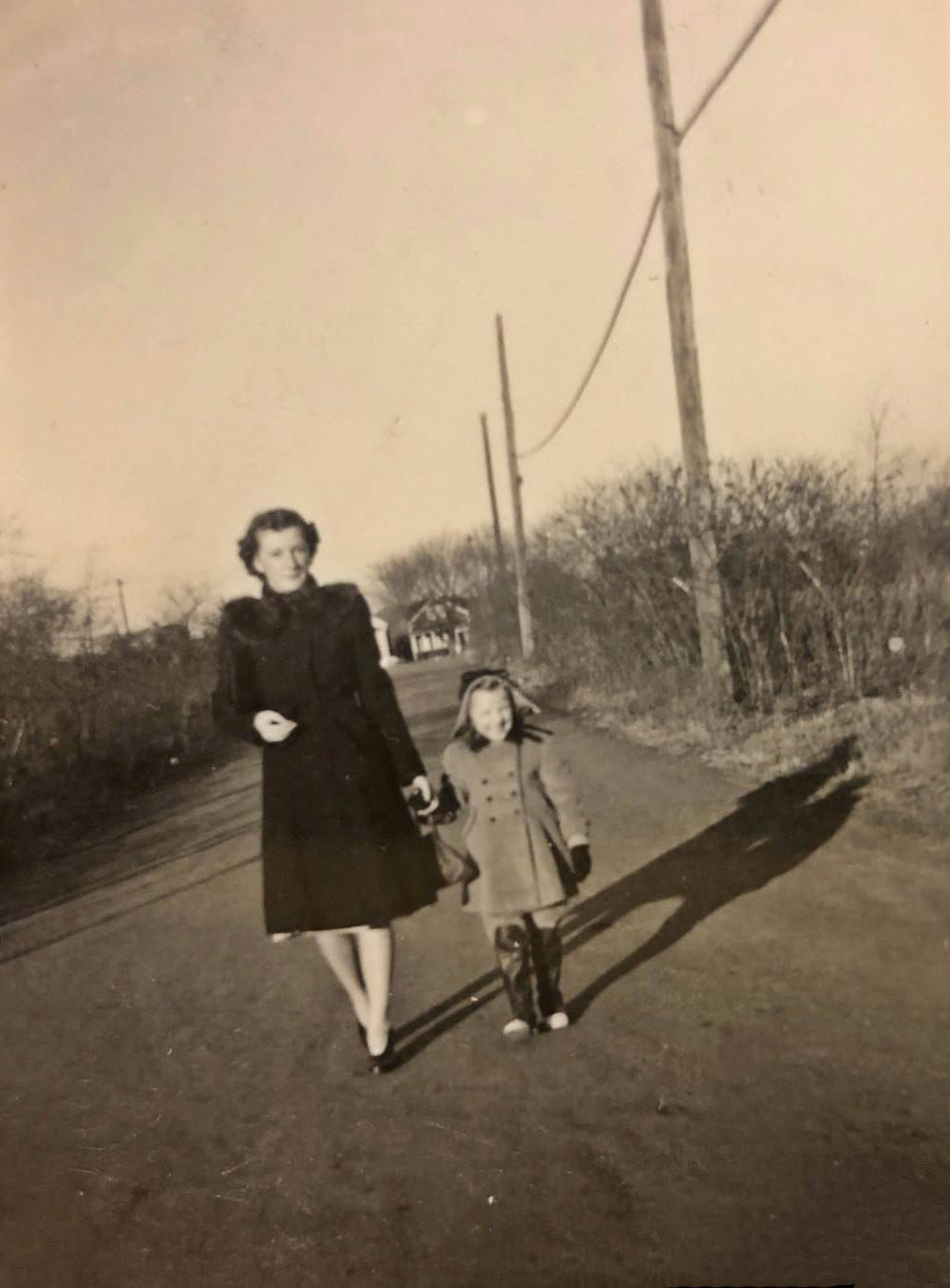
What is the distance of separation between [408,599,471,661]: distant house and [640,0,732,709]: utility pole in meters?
2.83

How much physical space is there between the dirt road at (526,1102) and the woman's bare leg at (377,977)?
0.13 metres

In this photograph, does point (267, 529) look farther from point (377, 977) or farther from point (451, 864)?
point (377, 977)

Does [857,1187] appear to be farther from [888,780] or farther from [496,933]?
[888,780]

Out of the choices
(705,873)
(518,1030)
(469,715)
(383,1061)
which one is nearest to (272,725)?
(469,715)

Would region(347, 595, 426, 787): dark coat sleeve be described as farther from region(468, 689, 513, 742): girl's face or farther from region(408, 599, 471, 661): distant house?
region(408, 599, 471, 661): distant house

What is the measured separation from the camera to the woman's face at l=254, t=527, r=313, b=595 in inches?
102

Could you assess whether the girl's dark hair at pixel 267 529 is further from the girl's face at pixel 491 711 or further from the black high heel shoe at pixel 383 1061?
the black high heel shoe at pixel 383 1061

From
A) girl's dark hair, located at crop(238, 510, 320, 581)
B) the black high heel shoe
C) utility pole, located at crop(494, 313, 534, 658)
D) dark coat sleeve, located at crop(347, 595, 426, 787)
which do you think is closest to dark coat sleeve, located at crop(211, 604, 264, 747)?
girl's dark hair, located at crop(238, 510, 320, 581)

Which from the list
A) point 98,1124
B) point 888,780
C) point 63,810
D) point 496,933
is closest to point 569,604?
point 888,780

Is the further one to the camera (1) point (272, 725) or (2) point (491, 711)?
(2) point (491, 711)

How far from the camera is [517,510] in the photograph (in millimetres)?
15195

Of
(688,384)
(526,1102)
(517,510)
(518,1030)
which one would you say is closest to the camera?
(526,1102)

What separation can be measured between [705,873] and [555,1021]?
1.66 metres

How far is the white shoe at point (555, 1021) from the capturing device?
124 inches
